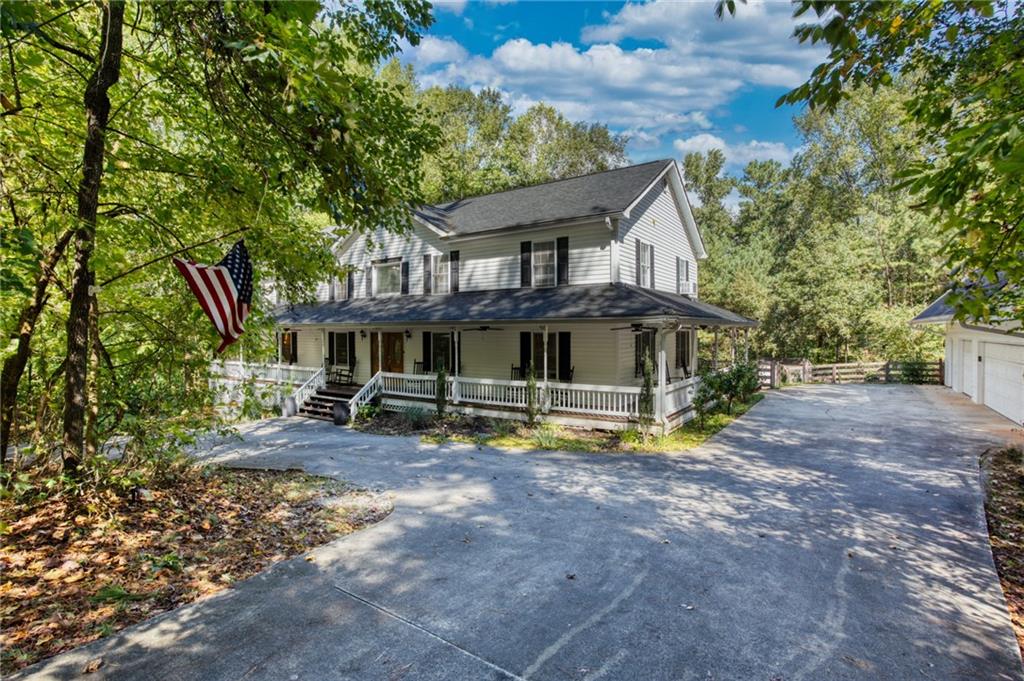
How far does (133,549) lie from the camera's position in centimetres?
495

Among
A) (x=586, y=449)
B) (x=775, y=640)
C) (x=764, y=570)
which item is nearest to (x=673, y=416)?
(x=586, y=449)

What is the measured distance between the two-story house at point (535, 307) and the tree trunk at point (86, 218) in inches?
311

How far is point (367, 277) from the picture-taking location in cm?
2073

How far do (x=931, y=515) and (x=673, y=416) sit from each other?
664 centimetres

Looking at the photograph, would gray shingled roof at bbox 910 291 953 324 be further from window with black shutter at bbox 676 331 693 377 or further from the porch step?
the porch step

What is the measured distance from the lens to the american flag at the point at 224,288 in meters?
4.46

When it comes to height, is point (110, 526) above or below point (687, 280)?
below

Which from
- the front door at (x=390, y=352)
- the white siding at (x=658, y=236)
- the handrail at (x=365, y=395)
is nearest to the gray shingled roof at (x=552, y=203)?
the white siding at (x=658, y=236)

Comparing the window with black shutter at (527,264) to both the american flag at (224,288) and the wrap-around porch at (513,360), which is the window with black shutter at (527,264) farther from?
the american flag at (224,288)

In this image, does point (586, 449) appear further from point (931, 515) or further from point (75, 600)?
point (75, 600)

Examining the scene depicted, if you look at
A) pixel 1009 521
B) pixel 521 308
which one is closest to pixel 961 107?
pixel 1009 521

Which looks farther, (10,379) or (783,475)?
(783,475)

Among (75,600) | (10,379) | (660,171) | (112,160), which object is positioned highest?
(660,171)

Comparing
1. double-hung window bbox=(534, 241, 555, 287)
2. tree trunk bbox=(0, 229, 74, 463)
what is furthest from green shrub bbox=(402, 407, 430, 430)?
tree trunk bbox=(0, 229, 74, 463)
